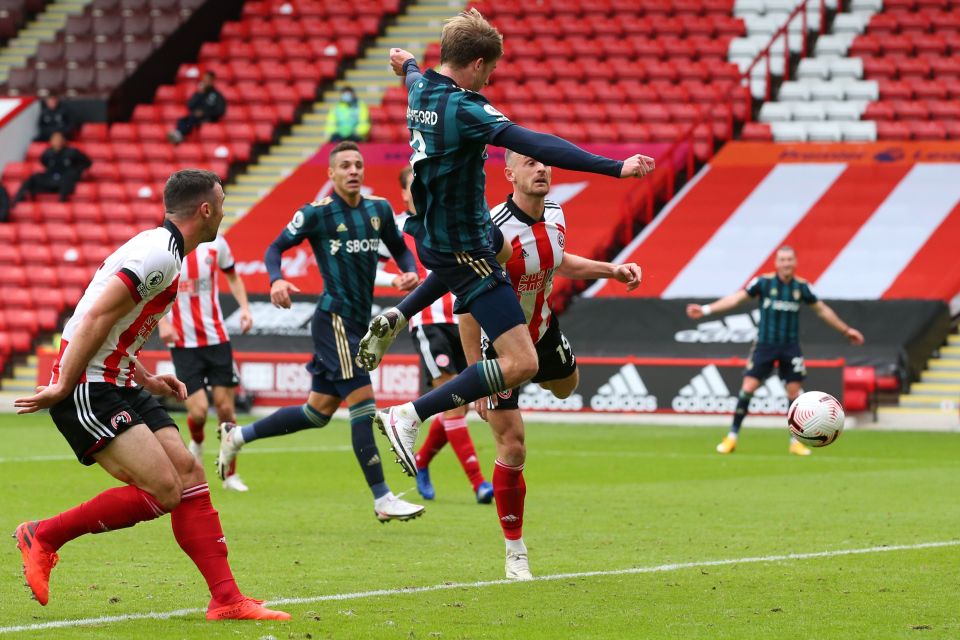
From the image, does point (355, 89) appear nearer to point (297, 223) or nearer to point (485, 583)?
point (297, 223)

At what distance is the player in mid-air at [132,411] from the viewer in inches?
229

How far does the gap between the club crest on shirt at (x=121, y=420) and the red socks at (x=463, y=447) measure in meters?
5.30

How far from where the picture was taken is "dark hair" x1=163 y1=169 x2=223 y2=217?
240 inches

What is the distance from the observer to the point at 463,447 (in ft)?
36.9

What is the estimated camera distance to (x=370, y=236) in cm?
1037

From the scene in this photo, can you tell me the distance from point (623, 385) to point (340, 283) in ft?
34.0

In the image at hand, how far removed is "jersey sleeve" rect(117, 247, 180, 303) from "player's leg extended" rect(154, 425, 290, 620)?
2.10 ft

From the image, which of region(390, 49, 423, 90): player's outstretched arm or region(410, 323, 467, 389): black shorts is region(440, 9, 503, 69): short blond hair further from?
region(410, 323, 467, 389): black shorts

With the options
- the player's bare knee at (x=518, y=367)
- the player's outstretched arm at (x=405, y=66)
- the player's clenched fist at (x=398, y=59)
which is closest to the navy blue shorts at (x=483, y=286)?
the player's bare knee at (x=518, y=367)

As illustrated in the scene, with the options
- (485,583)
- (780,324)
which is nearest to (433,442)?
(485,583)

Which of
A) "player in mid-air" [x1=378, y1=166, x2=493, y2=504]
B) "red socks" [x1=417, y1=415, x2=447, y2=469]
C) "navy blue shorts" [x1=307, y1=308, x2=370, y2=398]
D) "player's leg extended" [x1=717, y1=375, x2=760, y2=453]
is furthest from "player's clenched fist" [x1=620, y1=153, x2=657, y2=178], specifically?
"player's leg extended" [x1=717, y1=375, x2=760, y2=453]

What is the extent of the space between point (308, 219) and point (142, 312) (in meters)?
4.23

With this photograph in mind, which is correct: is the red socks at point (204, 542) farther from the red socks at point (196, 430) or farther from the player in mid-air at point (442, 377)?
the red socks at point (196, 430)

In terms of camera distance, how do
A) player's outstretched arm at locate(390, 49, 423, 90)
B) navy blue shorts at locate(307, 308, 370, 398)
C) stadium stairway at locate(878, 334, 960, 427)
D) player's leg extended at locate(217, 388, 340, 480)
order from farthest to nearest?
stadium stairway at locate(878, 334, 960, 427) → player's leg extended at locate(217, 388, 340, 480) → navy blue shorts at locate(307, 308, 370, 398) → player's outstretched arm at locate(390, 49, 423, 90)
